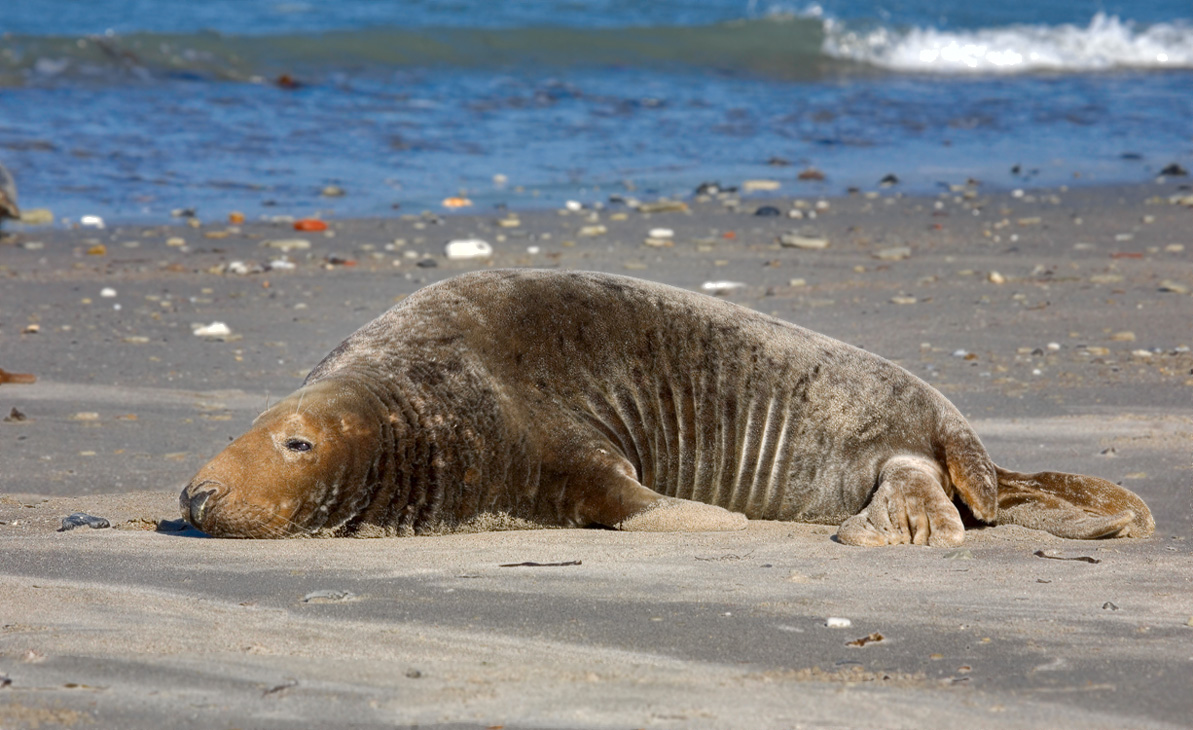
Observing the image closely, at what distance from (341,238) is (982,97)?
12.7m

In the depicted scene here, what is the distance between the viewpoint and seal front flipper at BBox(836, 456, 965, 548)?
14.0 feet

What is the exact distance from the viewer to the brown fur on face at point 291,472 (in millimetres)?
3951

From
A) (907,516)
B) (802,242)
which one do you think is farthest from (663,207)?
(907,516)

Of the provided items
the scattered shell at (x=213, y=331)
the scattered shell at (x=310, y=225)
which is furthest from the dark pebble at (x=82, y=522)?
the scattered shell at (x=310, y=225)

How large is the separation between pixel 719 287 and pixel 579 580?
5.35 meters

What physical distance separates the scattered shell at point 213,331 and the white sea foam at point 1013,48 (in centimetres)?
1887

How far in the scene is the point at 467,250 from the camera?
9.71m

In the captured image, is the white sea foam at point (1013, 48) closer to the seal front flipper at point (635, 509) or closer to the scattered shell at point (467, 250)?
the scattered shell at point (467, 250)

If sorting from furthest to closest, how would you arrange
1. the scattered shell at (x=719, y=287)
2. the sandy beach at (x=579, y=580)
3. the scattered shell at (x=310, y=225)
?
the scattered shell at (x=310, y=225) < the scattered shell at (x=719, y=287) < the sandy beach at (x=579, y=580)

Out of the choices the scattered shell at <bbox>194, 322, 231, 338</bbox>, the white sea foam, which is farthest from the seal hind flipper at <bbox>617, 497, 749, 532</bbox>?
the white sea foam

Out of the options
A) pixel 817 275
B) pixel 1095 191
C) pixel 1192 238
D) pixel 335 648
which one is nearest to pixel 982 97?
pixel 1095 191

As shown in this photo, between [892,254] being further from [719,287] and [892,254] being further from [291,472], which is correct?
[291,472]

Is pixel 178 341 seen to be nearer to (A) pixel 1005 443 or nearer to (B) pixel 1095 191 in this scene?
(A) pixel 1005 443

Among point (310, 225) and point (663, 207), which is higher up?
point (663, 207)
